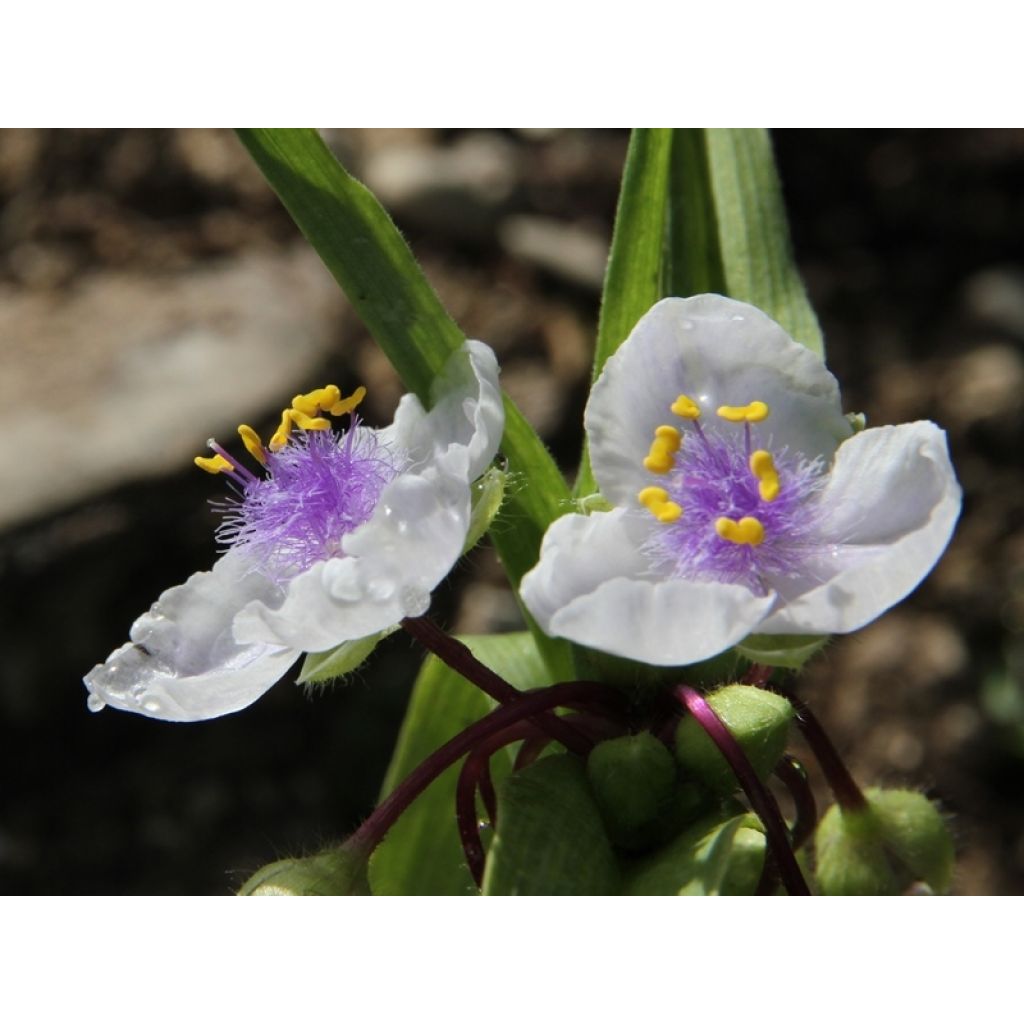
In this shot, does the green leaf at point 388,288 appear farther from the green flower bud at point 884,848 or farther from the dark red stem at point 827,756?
the green flower bud at point 884,848

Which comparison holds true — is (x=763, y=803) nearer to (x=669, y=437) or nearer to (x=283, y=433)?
(x=669, y=437)

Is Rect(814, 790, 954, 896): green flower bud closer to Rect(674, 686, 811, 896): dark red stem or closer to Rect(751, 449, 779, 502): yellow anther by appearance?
Rect(674, 686, 811, 896): dark red stem

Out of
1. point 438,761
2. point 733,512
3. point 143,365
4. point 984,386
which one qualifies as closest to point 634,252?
point 733,512

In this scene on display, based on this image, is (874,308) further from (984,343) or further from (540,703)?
(540,703)

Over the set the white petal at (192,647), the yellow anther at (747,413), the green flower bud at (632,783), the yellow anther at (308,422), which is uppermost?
the yellow anther at (747,413)

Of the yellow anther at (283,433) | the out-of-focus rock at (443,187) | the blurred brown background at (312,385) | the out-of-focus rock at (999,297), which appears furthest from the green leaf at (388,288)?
the out-of-focus rock at (999,297)

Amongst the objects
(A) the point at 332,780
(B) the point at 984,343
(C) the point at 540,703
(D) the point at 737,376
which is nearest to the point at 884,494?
(D) the point at 737,376
